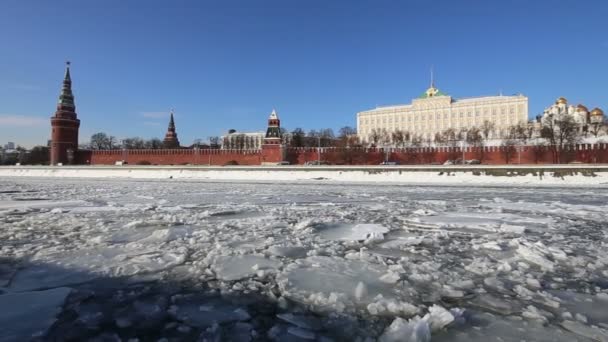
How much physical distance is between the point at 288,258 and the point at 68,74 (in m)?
72.6

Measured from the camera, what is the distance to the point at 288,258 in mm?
4566

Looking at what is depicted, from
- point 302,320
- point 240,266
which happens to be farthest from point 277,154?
point 302,320

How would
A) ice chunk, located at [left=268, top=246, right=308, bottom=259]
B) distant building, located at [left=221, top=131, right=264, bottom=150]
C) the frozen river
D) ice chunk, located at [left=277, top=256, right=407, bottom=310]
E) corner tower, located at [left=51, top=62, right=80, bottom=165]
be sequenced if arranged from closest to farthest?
the frozen river < ice chunk, located at [left=277, top=256, right=407, bottom=310] < ice chunk, located at [left=268, top=246, right=308, bottom=259] < corner tower, located at [left=51, top=62, right=80, bottom=165] < distant building, located at [left=221, top=131, right=264, bottom=150]

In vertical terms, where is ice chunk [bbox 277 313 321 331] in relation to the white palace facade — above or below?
below

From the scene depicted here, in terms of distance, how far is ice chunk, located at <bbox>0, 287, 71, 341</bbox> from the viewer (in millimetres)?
2541

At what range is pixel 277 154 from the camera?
52.8 meters

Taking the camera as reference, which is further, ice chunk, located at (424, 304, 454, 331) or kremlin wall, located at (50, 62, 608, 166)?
kremlin wall, located at (50, 62, 608, 166)

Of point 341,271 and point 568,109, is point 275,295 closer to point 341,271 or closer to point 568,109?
point 341,271

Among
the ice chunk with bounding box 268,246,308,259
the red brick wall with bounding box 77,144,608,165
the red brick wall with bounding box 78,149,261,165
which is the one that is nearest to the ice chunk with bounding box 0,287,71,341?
the ice chunk with bounding box 268,246,308,259

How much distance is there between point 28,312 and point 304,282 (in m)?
2.26

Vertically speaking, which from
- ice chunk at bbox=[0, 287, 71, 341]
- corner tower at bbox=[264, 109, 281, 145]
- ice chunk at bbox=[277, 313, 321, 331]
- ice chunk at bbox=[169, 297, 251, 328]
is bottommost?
ice chunk at bbox=[277, 313, 321, 331]

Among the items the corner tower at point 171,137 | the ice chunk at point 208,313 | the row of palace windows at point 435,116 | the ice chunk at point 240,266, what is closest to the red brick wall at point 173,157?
the corner tower at point 171,137

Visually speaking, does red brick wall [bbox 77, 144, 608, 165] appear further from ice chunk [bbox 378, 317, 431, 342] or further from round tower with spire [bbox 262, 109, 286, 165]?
ice chunk [bbox 378, 317, 431, 342]

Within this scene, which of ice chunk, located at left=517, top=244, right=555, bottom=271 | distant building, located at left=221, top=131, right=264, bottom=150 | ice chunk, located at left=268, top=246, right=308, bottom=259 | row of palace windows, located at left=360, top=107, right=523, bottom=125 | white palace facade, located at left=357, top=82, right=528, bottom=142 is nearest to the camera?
ice chunk, located at left=517, top=244, right=555, bottom=271
